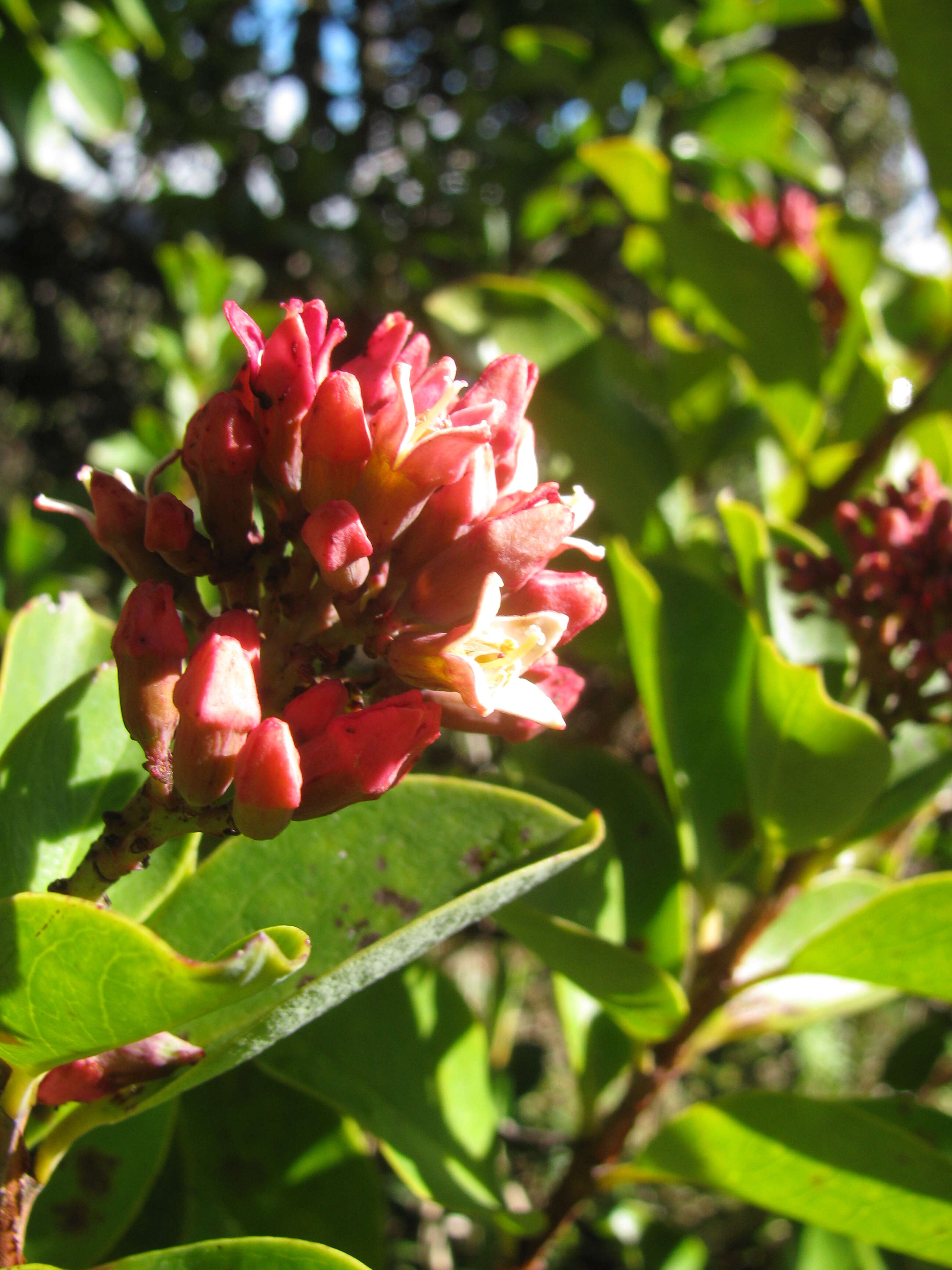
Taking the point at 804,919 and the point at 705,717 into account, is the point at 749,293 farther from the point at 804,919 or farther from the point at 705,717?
the point at 804,919

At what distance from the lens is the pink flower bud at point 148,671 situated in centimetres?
80

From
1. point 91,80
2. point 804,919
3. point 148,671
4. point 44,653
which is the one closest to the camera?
point 148,671

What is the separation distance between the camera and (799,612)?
1.48 meters

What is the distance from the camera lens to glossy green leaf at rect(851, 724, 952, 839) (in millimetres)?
1378

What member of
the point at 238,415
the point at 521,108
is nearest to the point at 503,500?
the point at 238,415

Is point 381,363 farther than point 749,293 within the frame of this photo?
No

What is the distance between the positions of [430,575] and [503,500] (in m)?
0.12

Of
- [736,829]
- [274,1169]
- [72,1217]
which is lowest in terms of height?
[274,1169]

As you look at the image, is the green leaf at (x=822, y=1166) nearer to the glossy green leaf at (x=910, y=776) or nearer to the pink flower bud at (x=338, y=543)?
the glossy green leaf at (x=910, y=776)

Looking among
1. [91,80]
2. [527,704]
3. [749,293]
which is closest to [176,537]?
[527,704]

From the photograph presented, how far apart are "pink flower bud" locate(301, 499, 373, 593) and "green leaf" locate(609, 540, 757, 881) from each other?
618 mm

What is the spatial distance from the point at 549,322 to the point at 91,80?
1.71 meters

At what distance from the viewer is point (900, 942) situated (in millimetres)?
1163

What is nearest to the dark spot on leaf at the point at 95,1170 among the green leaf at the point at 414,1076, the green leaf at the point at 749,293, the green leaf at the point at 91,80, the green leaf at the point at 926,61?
the green leaf at the point at 414,1076
